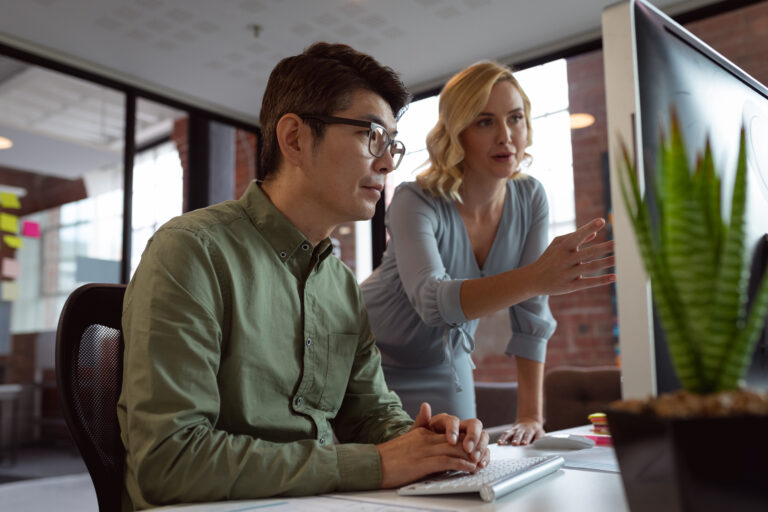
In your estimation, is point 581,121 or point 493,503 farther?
point 581,121

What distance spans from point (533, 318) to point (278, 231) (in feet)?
2.84

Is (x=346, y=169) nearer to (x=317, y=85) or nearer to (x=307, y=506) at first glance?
(x=317, y=85)

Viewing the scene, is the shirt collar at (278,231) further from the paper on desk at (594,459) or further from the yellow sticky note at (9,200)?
the yellow sticky note at (9,200)

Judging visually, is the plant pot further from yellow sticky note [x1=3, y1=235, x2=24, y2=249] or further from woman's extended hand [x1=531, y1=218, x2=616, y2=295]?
yellow sticky note [x1=3, y1=235, x2=24, y2=249]

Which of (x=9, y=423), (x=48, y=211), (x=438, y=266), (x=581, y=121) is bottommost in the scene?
(x=9, y=423)

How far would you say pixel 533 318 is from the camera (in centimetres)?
177

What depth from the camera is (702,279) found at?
45 cm

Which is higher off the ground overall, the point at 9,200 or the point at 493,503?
the point at 9,200

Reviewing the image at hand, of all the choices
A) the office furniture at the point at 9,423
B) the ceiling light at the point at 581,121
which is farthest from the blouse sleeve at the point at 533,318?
the office furniture at the point at 9,423

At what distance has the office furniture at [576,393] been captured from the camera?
2.43 meters

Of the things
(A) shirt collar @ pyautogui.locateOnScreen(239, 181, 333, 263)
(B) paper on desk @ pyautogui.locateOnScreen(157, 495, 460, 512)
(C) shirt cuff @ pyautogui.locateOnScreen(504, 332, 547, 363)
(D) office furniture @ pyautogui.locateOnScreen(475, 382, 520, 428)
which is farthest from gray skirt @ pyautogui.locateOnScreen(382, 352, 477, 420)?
(D) office furniture @ pyautogui.locateOnScreen(475, 382, 520, 428)

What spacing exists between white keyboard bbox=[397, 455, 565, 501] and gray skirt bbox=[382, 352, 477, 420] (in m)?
0.75

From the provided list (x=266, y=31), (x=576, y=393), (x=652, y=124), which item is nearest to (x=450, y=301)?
(x=652, y=124)

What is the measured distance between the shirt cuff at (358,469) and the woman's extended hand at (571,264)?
46 centimetres
